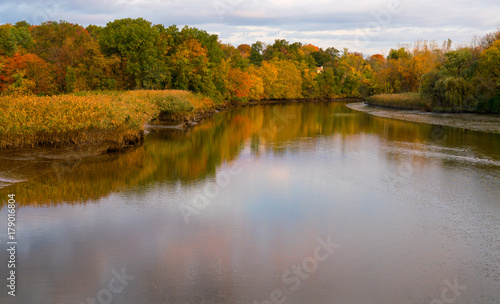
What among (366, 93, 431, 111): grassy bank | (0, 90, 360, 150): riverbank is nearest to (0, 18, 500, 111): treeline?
(366, 93, 431, 111): grassy bank

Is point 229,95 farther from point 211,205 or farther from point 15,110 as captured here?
point 211,205

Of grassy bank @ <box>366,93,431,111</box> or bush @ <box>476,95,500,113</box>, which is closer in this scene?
bush @ <box>476,95,500,113</box>

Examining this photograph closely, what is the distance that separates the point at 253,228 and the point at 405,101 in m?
52.1

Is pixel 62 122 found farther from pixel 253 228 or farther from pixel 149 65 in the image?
pixel 149 65

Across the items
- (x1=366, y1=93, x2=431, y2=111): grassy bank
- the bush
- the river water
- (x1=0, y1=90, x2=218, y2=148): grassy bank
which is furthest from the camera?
(x1=366, y1=93, x2=431, y2=111): grassy bank

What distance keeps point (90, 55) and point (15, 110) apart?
2487cm

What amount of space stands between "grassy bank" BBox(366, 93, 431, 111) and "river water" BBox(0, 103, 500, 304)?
35.6 m

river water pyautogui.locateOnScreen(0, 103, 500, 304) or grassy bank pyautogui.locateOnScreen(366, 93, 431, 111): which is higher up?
grassy bank pyautogui.locateOnScreen(366, 93, 431, 111)

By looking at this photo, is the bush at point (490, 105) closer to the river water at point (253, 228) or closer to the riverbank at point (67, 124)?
A: the river water at point (253, 228)

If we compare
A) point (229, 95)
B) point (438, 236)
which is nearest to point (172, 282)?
point (438, 236)

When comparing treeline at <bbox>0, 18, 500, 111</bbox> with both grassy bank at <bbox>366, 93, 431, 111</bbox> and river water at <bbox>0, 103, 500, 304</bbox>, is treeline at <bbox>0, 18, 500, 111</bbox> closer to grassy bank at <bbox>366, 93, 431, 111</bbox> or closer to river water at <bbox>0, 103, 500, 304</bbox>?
grassy bank at <bbox>366, 93, 431, 111</bbox>

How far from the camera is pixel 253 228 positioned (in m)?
9.49

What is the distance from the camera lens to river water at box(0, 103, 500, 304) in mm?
6863

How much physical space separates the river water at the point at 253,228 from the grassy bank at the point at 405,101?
117 ft
